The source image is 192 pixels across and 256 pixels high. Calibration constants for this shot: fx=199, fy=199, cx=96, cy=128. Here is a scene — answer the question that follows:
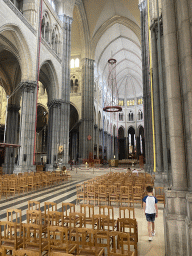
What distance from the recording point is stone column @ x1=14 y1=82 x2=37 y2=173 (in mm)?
15844

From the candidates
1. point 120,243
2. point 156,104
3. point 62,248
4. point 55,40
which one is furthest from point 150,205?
point 55,40

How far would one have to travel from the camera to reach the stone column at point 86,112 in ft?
102

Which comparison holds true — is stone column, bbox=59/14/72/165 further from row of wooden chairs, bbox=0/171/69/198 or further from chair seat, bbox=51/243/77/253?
chair seat, bbox=51/243/77/253

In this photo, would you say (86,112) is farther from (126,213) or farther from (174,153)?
(174,153)

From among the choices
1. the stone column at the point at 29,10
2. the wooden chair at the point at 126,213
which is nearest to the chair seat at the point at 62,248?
the wooden chair at the point at 126,213

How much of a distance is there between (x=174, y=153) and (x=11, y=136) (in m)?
20.7

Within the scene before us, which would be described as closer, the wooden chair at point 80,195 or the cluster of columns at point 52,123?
the wooden chair at point 80,195

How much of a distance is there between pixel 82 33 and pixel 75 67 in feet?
17.9

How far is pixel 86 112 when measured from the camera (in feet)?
103

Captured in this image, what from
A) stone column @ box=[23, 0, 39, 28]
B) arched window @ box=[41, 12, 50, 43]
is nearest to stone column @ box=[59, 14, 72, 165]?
arched window @ box=[41, 12, 50, 43]

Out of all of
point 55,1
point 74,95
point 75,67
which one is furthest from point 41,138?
point 55,1

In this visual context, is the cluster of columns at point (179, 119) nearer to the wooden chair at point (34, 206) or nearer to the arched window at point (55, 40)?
the wooden chair at point (34, 206)

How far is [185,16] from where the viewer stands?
400 cm

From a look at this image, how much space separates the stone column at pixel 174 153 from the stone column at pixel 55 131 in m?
18.4
